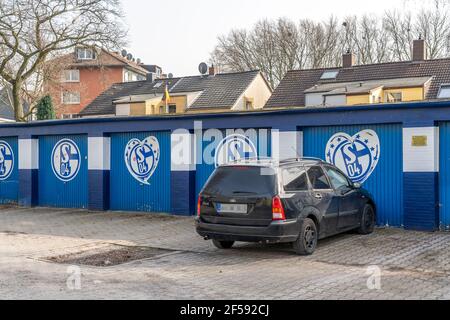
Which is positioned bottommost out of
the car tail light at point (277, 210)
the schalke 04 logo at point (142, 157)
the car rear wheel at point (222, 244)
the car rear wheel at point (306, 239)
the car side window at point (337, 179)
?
the car rear wheel at point (222, 244)

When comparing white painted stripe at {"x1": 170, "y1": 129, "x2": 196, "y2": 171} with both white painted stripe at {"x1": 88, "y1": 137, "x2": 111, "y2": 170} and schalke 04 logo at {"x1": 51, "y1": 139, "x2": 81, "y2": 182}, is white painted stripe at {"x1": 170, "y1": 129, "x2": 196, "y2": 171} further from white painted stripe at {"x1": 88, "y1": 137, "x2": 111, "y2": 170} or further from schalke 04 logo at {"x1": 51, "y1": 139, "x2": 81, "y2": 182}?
schalke 04 logo at {"x1": 51, "y1": 139, "x2": 81, "y2": 182}

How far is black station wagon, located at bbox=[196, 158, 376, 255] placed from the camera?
9.07 metres

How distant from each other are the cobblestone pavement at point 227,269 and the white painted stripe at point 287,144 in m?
3.21

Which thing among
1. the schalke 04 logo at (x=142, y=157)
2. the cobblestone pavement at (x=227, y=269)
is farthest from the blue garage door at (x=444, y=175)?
the schalke 04 logo at (x=142, y=157)

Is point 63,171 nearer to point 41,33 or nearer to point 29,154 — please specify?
point 29,154

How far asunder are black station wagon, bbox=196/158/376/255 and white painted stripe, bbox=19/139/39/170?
10.9 m

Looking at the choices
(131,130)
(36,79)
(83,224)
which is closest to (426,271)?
(83,224)

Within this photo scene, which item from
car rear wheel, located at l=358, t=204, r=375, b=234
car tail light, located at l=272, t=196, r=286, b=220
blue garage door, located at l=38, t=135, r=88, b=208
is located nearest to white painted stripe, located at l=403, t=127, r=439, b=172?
car rear wheel, located at l=358, t=204, r=375, b=234

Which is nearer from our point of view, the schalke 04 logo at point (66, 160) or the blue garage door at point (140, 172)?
the blue garage door at point (140, 172)

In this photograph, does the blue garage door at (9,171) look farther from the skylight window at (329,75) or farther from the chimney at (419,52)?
the chimney at (419,52)

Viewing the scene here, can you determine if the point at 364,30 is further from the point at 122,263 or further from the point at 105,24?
the point at 122,263

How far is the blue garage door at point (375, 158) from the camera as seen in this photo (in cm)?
1274

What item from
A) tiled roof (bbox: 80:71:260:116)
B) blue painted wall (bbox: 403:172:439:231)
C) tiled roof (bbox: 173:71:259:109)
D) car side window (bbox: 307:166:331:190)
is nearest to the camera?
car side window (bbox: 307:166:331:190)

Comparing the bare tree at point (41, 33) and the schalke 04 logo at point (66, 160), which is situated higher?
the bare tree at point (41, 33)
